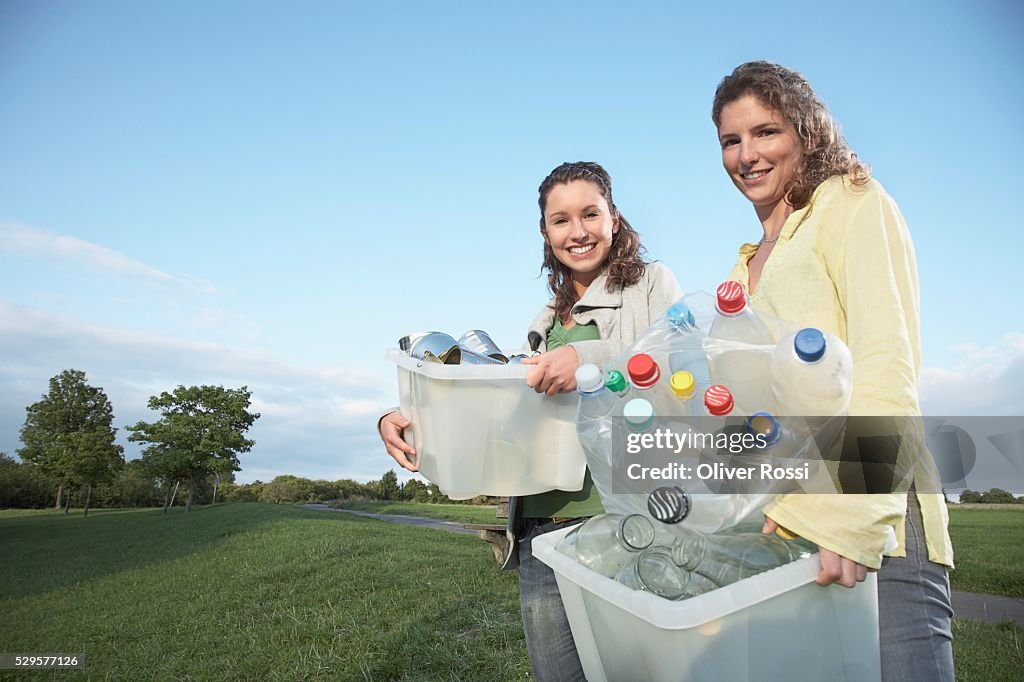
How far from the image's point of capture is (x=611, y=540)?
4.47 feet

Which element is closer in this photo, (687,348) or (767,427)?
(767,427)

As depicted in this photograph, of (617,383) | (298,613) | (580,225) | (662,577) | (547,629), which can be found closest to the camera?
(662,577)

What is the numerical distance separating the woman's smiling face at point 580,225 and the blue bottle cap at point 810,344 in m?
0.98

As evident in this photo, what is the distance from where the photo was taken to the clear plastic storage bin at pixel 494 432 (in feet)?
5.69

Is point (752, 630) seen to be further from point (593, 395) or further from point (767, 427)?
point (593, 395)

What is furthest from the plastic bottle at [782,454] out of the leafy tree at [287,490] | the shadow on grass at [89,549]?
the leafy tree at [287,490]

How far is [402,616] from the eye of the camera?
227 inches

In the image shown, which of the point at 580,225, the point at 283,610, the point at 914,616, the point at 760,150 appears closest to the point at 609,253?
the point at 580,225

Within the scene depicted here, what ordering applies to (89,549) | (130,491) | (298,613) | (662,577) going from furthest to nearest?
(130,491) → (89,549) → (298,613) → (662,577)

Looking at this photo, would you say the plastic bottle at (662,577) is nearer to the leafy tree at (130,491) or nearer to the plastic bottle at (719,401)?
the plastic bottle at (719,401)

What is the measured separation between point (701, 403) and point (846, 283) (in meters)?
0.36

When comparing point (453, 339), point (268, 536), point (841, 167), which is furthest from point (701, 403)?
point (268, 536)

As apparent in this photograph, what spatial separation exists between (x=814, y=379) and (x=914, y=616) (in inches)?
19.0

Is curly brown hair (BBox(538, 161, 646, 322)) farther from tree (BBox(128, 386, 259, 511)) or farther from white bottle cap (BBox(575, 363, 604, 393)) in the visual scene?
tree (BBox(128, 386, 259, 511))
